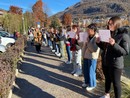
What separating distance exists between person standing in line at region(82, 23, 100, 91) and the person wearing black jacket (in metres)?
1.29

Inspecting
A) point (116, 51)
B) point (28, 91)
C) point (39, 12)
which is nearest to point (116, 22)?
point (116, 51)

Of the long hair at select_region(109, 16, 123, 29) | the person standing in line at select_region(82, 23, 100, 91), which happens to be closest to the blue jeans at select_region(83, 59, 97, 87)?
the person standing in line at select_region(82, 23, 100, 91)

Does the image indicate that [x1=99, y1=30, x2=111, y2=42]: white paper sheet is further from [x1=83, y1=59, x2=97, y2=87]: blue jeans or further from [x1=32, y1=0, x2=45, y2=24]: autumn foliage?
[x1=32, y1=0, x2=45, y2=24]: autumn foliage

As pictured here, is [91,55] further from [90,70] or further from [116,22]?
[116,22]

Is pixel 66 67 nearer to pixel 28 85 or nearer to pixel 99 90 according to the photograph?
pixel 28 85

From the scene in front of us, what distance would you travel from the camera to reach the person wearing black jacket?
5.61 meters

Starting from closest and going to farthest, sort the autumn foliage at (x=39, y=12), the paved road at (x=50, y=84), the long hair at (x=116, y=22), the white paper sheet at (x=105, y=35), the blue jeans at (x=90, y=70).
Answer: the white paper sheet at (x=105, y=35), the long hair at (x=116, y=22), the paved road at (x=50, y=84), the blue jeans at (x=90, y=70), the autumn foliage at (x=39, y=12)

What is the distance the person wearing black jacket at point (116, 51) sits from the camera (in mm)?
5608

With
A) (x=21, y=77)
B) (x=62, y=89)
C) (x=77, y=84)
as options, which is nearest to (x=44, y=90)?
(x=62, y=89)

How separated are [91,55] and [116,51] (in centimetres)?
200

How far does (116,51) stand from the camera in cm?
564

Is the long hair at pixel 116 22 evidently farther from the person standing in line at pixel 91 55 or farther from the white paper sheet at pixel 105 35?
the person standing in line at pixel 91 55

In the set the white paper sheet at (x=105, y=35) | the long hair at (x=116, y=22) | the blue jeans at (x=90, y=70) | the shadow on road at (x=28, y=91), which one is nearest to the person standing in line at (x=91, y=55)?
the blue jeans at (x=90, y=70)

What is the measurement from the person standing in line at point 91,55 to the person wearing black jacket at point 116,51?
1291 millimetres
